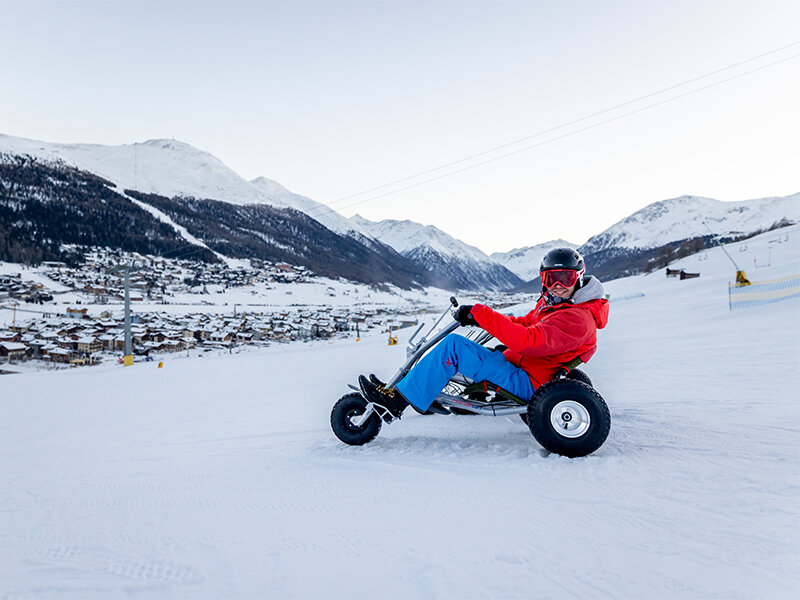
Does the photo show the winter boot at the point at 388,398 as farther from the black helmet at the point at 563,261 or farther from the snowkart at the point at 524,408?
the black helmet at the point at 563,261

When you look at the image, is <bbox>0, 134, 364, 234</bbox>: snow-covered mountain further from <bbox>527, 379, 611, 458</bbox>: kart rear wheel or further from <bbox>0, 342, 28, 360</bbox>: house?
<bbox>527, 379, 611, 458</bbox>: kart rear wheel

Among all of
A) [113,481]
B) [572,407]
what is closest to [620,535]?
[572,407]

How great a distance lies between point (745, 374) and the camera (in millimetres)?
4566

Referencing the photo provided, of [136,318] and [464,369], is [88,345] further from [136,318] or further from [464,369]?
[464,369]

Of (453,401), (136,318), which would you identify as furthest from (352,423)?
(136,318)

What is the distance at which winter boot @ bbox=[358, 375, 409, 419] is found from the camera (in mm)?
2912

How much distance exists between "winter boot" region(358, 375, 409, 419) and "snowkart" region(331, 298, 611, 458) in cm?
5

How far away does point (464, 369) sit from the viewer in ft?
8.98

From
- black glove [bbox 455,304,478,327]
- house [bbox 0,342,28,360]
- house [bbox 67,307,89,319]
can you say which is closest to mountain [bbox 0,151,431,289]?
house [bbox 67,307,89,319]

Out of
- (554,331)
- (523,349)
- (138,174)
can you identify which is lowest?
(523,349)

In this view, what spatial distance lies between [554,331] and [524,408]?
1.85 feet

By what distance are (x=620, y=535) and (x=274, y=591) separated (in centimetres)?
132

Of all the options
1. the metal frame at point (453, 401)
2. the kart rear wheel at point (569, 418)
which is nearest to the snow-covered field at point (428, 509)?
the kart rear wheel at point (569, 418)

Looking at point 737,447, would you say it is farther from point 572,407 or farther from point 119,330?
point 119,330
